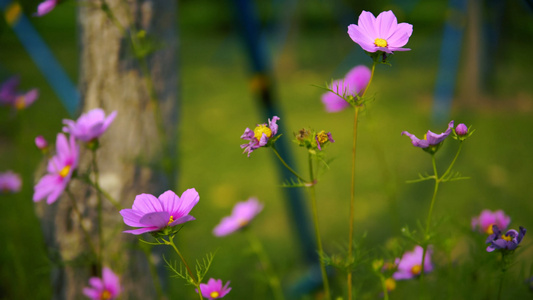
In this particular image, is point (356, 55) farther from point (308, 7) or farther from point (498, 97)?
point (308, 7)

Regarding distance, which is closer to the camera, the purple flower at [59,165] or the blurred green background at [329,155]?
the purple flower at [59,165]

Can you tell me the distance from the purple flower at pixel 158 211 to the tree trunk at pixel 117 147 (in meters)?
0.50

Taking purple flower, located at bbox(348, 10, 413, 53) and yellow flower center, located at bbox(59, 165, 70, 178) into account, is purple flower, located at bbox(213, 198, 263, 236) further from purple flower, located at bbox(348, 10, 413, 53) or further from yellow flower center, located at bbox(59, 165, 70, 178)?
purple flower, located at bbox(348, 10, 413, 53)

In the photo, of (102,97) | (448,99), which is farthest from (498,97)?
(102,97)

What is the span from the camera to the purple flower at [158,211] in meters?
0.43

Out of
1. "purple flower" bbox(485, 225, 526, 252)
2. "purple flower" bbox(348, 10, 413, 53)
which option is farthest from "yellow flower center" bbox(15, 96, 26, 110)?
"purple flower" bbox(485, 225, 526, 252)

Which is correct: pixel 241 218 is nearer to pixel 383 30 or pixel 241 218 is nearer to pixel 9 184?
pixel 383 30

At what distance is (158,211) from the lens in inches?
18.1

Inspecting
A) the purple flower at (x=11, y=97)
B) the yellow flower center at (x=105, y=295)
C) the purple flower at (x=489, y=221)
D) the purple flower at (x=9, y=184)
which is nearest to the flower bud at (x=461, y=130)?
the purple flower at (x=489, y=221)

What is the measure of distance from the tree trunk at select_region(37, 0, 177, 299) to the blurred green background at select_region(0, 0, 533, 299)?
6 centimetres

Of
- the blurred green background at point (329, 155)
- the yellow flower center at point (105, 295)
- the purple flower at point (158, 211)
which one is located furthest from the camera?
the blurred green background at point (329, 155)

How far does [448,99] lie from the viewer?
9.50 ft

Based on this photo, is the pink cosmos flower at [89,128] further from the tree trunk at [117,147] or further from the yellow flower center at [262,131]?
the tree trunk at [117,147]

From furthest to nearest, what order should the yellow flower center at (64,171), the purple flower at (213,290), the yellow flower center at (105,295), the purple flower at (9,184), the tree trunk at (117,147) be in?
the purple flower at (9,184), the tree trunk at (117,147), the yellow flower center at (105,295), the yellow flower center at (64,171), the purple flower at (213,290)
